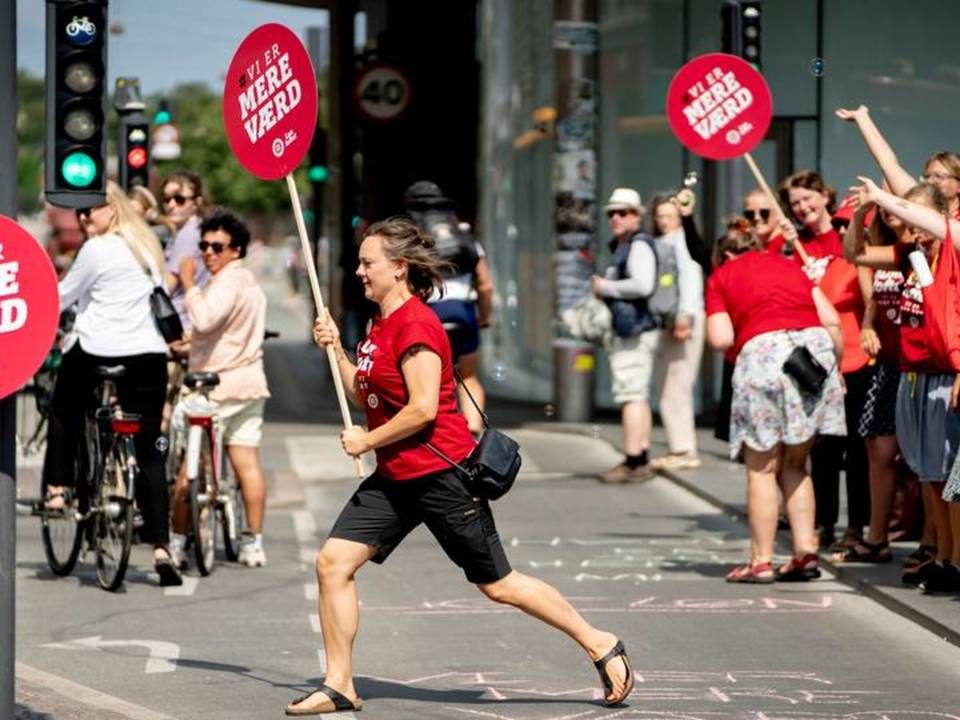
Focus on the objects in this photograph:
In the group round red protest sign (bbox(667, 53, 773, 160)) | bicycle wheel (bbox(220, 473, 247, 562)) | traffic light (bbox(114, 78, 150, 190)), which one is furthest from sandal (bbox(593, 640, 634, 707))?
traffic light (bbox(114, 78, 150, 190))

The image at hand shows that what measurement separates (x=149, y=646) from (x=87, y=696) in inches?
53.8

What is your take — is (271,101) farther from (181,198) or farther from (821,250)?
(181,198)

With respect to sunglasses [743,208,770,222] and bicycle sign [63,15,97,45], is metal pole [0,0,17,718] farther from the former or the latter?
sunglasses [743,208,770,222]

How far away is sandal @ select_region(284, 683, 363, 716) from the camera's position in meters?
7.80

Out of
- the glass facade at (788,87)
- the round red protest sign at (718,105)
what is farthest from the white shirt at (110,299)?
the glass facade at (788,87)

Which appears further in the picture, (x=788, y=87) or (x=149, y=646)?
(x=788, y=87)

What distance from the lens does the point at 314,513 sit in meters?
14.5

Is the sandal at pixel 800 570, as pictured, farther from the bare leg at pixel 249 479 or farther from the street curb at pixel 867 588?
the bare leg at pixel 249 479

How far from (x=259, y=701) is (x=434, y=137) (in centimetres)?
2207

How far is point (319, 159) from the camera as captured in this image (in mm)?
34156

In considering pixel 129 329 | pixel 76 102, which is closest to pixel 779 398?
pixel 129 329

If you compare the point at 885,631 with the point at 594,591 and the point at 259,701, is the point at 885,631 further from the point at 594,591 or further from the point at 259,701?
the point at 259,701

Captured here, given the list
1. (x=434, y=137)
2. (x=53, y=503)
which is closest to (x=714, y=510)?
(x=53, y=503)

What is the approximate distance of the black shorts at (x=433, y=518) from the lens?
7.83 metres
